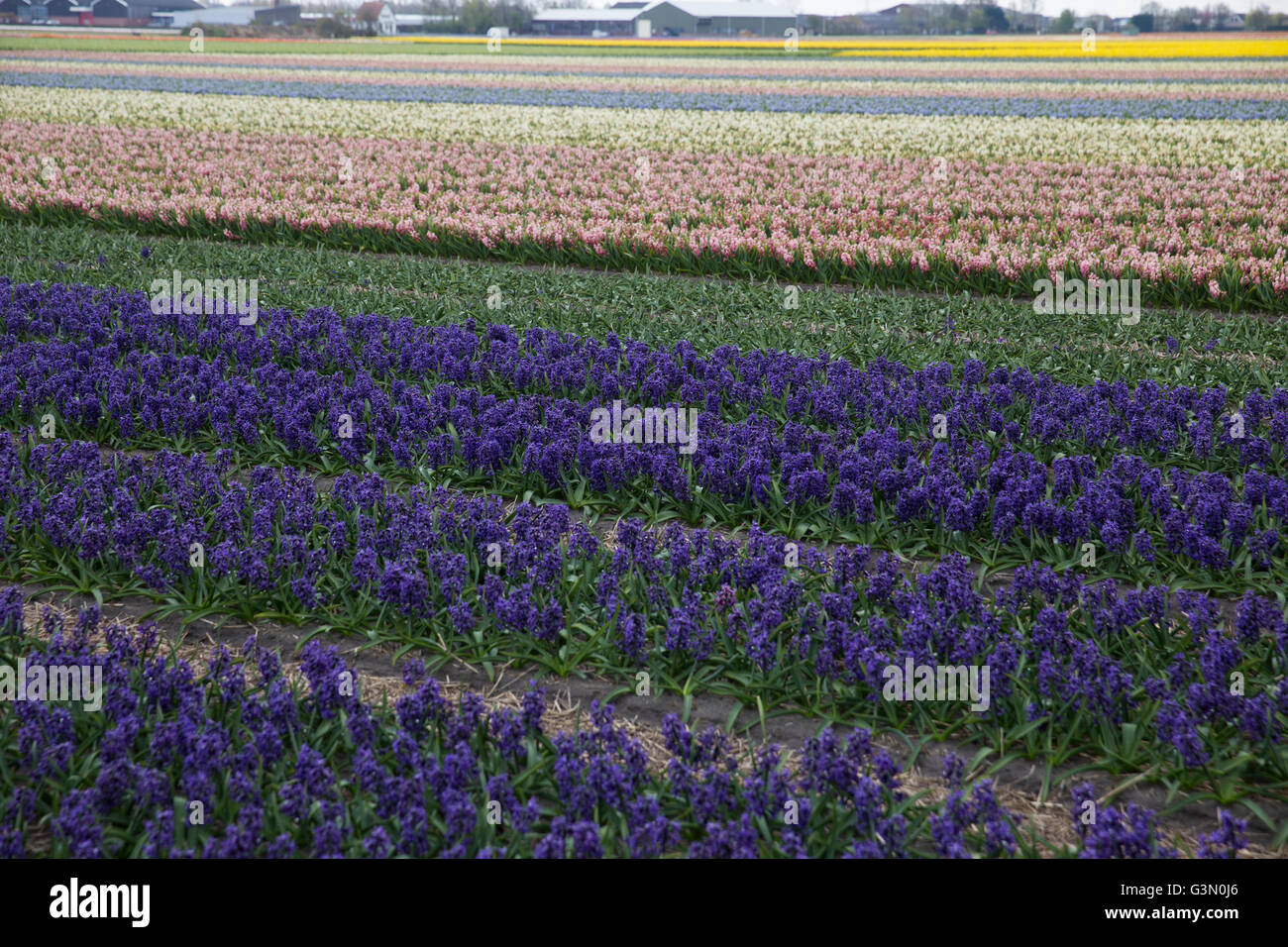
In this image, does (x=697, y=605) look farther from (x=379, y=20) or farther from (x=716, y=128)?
(x=379, y=20)

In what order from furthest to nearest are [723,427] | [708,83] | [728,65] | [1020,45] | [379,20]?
[379,20], [1020,45], [728,65], [708,83], [723,427]

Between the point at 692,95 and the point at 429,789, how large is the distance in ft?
136

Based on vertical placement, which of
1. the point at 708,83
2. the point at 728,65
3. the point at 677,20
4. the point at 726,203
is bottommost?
the point at 726,203

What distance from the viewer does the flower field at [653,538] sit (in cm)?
373

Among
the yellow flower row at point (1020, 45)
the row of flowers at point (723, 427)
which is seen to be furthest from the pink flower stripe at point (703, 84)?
the row of flowers at point (723, 427)

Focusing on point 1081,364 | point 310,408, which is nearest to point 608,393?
point 310,408

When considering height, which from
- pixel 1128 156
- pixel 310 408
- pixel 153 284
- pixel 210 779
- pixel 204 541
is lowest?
pixel 210 779

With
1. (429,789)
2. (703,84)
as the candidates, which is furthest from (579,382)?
(703,84)

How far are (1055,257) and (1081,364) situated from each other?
14.2ft

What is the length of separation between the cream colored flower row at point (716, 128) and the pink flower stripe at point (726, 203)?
2.69 metres

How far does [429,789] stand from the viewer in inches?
147

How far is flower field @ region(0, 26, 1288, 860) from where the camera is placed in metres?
3.73

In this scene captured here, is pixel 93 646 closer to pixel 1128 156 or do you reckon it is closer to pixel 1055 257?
pixel 1055 257

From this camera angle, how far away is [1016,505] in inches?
231
